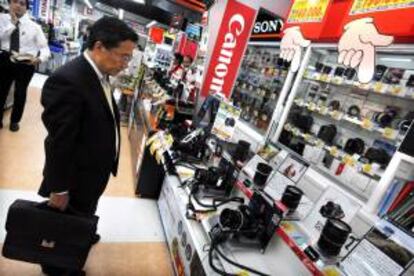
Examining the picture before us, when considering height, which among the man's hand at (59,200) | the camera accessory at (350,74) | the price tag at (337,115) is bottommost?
the man's hand at (59,200)

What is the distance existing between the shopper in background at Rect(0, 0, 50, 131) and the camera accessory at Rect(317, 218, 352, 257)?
161 inches

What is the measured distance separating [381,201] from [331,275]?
85 centimetres

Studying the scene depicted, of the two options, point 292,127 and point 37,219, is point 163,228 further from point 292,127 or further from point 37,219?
point 292,127

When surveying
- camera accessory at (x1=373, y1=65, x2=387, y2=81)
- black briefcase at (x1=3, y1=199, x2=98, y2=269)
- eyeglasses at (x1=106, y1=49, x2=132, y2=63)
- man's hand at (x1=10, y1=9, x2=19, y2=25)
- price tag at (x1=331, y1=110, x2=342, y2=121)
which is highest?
camera accessory at (x1=373, y1=65, x2=387, y2=81)

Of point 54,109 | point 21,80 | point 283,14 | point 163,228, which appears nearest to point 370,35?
point 283,14

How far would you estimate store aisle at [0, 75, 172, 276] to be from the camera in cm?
228

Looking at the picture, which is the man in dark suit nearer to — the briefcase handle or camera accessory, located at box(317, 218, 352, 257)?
the briefcase handle

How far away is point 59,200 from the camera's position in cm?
162

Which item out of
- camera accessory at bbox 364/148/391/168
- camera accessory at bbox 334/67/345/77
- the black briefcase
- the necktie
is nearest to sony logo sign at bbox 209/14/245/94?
camera accessory at bbox 334/67/345/77

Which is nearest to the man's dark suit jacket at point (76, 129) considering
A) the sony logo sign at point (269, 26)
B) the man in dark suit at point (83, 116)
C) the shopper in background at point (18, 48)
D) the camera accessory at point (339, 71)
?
the man in dark suit at point (83, 116)

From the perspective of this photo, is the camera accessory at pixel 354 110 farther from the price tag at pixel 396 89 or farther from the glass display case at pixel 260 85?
the glass display case at pixel 260 85

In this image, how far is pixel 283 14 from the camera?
356 centimetres


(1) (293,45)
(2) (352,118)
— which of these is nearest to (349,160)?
(2) (352,118)

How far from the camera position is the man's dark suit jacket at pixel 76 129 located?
1.45m
